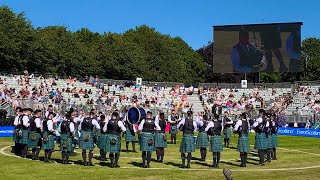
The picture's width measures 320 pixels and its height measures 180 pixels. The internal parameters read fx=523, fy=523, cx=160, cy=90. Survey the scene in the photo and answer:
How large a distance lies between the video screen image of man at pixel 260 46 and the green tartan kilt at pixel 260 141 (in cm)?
3179

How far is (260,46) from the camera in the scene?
51906mm

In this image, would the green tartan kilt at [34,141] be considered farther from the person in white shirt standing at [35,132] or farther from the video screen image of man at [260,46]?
the video screen image of man at [260,46]

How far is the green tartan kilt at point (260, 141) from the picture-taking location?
20.9m

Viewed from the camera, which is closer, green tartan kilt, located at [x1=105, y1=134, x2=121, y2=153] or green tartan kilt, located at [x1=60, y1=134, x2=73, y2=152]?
green tartan kilt, located at [x1=105, y1=134, x2=121, y2=153]

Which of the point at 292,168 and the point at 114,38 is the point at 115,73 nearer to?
the point at 114,38

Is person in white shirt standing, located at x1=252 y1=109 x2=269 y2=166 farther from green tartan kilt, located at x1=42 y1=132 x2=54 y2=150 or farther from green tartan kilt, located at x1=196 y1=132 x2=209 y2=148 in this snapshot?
green tartan kilt, located at x1=42 y1=132 x2=54 y2=150

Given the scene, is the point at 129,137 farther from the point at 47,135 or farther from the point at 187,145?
the point at 187,145

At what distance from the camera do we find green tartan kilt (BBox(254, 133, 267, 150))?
20922mm

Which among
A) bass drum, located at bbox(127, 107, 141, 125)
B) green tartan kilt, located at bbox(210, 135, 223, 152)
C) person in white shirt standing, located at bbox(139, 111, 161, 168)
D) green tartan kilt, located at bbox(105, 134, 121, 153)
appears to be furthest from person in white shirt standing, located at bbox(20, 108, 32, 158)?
green tartan kilt, located at bbox(210, 135, 223, 152)

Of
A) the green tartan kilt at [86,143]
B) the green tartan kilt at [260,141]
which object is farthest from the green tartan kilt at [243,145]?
the green tartan kilt at [86,143]

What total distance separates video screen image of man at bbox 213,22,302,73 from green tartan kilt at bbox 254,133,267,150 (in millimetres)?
31794

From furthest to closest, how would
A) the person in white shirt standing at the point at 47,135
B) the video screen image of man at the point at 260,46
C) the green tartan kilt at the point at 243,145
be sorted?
the video screen image of man at the point at 260,46, the green tartan kilt at the point at 243,145, the person in white shirt standing at the point at 47,135

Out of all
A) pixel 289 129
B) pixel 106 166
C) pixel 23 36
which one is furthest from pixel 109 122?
pixel 23 36

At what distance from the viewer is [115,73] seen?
7725 cm
